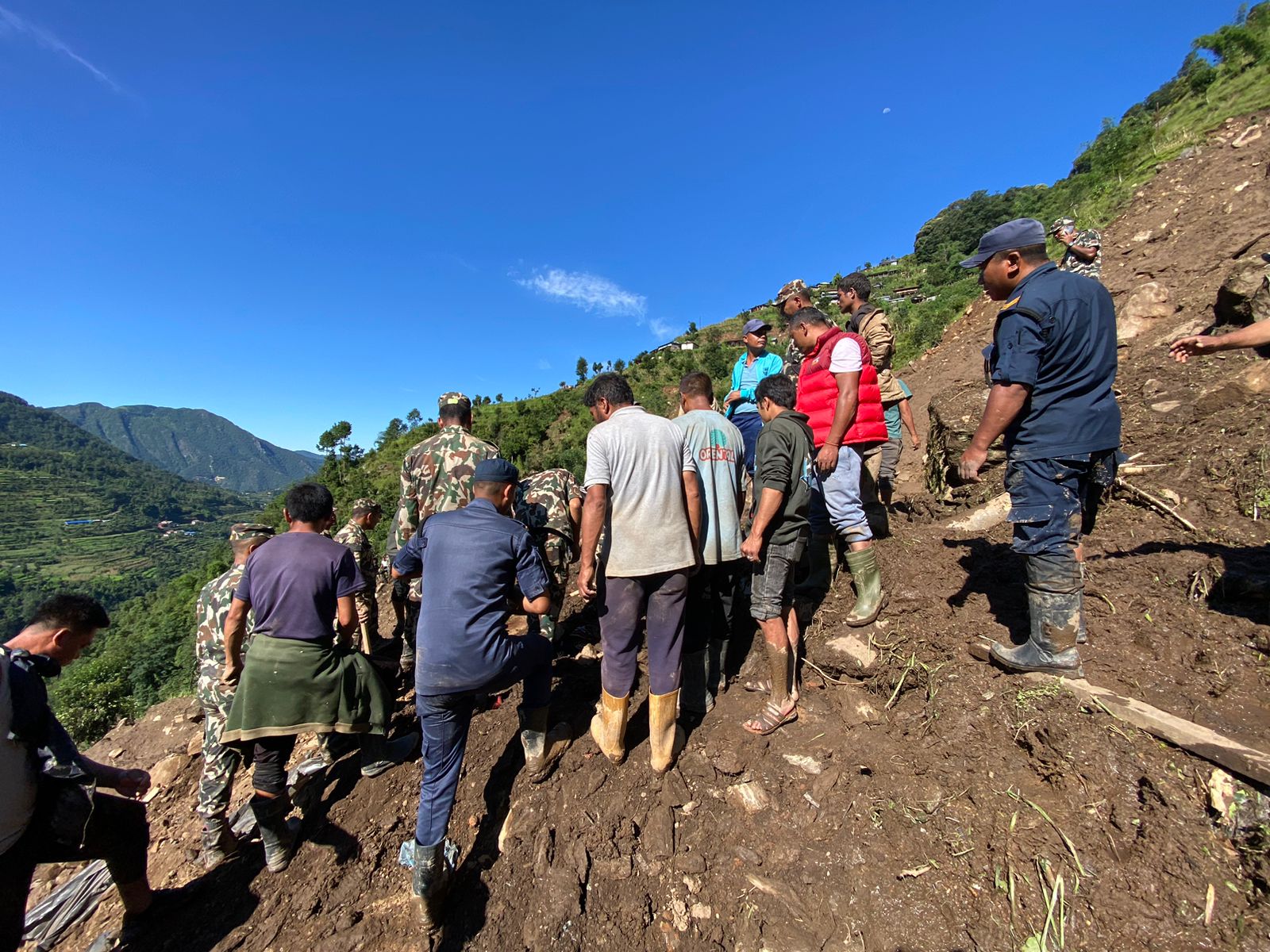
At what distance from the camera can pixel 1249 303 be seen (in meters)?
4.43

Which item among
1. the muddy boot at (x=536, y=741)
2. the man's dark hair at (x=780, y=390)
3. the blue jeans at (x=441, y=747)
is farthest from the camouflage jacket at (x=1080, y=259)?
the blue jeans at (x=441, y=747)

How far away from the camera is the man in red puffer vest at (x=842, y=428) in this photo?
3.08 metres

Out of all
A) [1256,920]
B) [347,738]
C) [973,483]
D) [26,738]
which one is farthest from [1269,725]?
[347,738]

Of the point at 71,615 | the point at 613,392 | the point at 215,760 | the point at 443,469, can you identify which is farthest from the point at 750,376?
the point at 215,760

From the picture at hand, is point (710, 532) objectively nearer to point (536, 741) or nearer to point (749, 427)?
point (749, 427)

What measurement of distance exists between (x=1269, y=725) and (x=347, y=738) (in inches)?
204

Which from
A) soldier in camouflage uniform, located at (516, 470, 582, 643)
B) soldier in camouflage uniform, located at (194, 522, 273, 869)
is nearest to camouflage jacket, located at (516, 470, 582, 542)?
soldier in camouflage uniform, located at (516, 470, 582, 643)

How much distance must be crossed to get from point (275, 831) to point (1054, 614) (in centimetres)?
413

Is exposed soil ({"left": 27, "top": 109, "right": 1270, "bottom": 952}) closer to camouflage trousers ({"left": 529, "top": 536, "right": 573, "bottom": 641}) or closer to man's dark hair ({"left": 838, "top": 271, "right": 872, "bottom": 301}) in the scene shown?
camouflage trousers ({"left": 529, "top": 536, "right": 573, "bottom": 641})

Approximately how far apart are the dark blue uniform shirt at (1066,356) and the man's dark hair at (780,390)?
103 cm

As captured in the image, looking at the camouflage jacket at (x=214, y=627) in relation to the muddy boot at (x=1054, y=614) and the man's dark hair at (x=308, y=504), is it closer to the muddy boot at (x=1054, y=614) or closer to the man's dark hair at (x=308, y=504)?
the man's dark hair at (x=308, y=504)

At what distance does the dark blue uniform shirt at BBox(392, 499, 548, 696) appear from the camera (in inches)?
93.9

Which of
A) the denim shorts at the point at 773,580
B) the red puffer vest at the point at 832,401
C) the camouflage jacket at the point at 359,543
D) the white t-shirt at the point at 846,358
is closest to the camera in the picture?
the denim shorts at the point at 773,580

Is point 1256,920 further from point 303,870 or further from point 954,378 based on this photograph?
point 954,378
